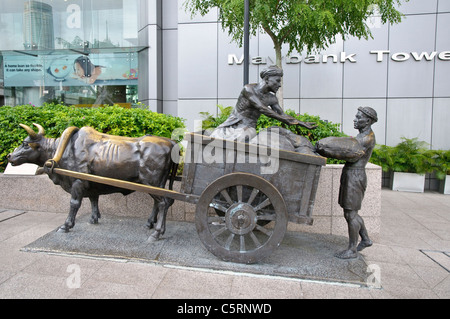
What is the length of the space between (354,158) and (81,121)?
4537 mm

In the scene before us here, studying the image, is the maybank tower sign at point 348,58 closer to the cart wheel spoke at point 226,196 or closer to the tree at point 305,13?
the tree at point 305,13

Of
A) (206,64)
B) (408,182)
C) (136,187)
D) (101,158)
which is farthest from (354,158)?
(206,64)

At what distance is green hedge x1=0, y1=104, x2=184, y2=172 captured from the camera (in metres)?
5.72

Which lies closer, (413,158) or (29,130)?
(29,130)

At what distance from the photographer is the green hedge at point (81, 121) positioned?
572cm

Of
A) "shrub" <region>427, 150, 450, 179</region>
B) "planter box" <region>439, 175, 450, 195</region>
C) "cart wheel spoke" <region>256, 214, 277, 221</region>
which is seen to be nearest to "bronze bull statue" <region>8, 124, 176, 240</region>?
"cart wheel spoke" <region>256, 214, 277, 221</region>

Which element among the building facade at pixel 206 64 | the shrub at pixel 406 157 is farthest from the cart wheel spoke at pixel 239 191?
the building facade at pixel 206 64

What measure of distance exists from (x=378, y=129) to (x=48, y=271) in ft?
31.8

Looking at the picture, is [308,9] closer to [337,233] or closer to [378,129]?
[337,233]

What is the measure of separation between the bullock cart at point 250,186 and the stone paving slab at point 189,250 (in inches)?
9.2

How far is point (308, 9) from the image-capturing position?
20.5 feet

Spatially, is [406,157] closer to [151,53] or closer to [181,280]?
[181,280]

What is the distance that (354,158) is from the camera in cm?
361

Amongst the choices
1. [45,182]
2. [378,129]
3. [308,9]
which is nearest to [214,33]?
[308,9]
